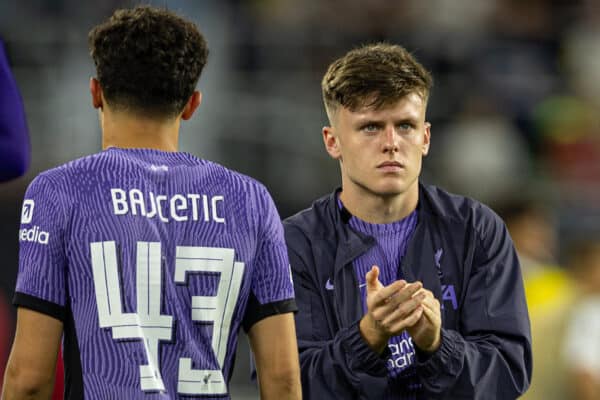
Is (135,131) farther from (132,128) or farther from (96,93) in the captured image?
(96,93)

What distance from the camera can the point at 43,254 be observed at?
10.5 feet

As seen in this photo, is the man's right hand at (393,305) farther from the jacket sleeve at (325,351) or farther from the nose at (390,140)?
the nose at (390,140)

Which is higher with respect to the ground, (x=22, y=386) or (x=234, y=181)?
(x=234, y=181)

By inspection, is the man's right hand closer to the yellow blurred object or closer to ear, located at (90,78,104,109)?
ear, located at (90,78,104,109)

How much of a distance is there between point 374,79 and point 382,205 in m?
0.41

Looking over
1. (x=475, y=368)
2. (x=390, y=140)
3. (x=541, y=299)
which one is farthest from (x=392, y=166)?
(x=541, y=299)

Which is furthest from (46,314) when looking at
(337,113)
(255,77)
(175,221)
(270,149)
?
(255,77)

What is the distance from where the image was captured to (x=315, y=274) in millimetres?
3986

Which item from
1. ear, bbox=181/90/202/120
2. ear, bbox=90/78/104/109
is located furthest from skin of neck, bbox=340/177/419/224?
ear, bbox=90/78/104/109

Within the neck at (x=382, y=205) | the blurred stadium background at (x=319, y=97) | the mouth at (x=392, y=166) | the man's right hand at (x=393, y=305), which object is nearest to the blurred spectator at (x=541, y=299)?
the blurred stadium background at (x=319, y=97)

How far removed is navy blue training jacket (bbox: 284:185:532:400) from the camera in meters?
3.72

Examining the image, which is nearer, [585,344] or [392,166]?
[392,166]

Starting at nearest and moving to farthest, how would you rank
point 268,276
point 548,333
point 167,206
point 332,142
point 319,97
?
point 167,206
point 268,276
point 332,142
point 548,333
point 319,97

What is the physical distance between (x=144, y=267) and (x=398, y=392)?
102 cm
